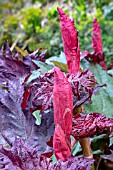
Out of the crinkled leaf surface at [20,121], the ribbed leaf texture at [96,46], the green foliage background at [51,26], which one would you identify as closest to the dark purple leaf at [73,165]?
the crinkled leaf surface at [20,121]

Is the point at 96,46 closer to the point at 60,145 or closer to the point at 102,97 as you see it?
the point at 102,97

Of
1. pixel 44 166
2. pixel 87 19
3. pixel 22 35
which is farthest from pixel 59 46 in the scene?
pixel 44 166

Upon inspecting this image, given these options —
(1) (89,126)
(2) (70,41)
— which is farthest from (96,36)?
(1) (89,126)

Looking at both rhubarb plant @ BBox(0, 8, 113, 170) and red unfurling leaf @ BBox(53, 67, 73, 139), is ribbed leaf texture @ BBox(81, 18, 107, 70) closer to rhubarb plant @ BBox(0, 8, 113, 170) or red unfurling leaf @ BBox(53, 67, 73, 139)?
rhubarb plant @ BBox(0, 8, 113, 170)

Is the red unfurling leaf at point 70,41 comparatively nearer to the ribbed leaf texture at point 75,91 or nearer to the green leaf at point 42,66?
the ribbed leaf texture at point 75,91

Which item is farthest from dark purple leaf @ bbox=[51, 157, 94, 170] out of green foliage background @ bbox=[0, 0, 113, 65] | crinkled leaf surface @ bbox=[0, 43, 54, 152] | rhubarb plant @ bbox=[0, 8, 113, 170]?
green foliage background @ bbox=[0, 0, 113, 65]

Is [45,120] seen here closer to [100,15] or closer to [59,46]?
[59,46]

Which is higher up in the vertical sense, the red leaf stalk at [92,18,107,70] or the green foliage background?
the green foliage background
